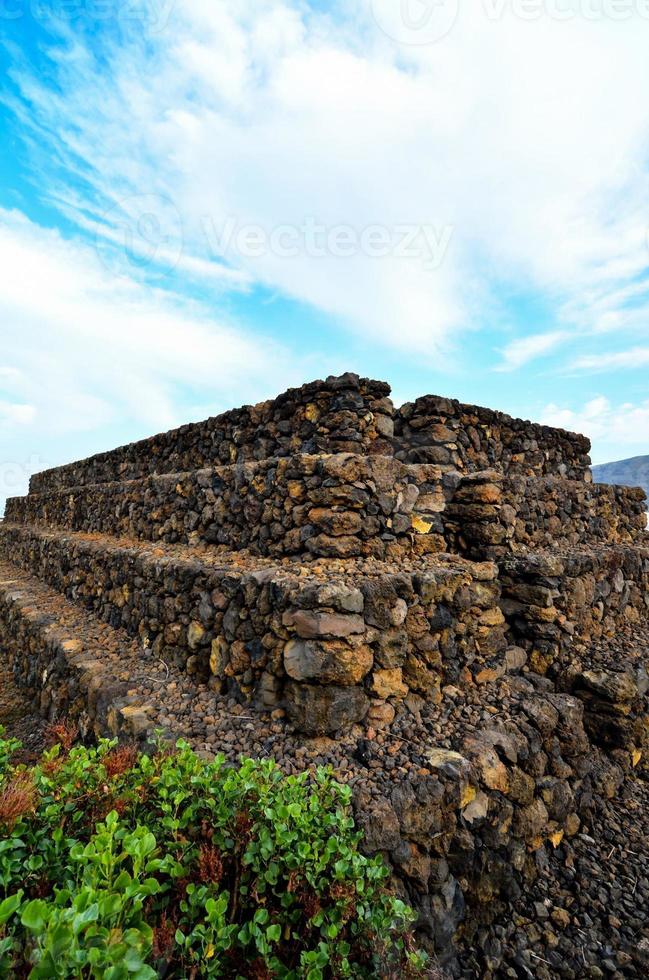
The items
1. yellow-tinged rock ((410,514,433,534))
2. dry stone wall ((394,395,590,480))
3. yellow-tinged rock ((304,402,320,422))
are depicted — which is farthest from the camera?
dry stone wall ((394,395,590,480))

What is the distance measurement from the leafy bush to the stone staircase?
0.77 meters

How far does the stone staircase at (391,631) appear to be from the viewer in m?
3.64

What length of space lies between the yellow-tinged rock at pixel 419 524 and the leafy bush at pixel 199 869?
9.82 ft

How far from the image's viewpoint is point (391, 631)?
413 centimetres

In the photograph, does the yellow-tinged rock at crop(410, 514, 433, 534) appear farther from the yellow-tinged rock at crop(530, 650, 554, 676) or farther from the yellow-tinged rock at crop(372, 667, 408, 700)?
the yellow-tinged rock at crop(530, 650, 554, 676)

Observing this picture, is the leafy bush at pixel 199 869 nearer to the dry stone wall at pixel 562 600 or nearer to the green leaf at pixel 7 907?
the green leaf at pixel 7 907

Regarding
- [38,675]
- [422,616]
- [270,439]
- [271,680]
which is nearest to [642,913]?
[422,616]

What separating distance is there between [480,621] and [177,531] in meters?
4.71

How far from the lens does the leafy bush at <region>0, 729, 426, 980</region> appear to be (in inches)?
70.1

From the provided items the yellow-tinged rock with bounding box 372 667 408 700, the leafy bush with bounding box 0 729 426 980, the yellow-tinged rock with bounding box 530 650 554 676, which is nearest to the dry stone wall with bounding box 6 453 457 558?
the yellow-tinged rock with bounding box 372 667 408 700

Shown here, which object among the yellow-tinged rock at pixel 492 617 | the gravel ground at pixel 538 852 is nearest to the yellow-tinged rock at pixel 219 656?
the gravel ground at pixel 538 852

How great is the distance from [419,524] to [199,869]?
12.5 ft

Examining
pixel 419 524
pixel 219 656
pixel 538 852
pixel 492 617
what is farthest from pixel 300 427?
pixel 538 852

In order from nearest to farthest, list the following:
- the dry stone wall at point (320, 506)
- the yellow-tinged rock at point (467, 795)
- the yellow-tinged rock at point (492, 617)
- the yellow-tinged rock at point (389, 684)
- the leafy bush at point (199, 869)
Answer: the leafy bush at point (199, 869)
the yellow-tinged rock at point (467, 795)
the yellow-tinged rock at point (389, 684)
the dry stone wall at point (320, 506)
the yellow-tinged rock at point (492, 617)
